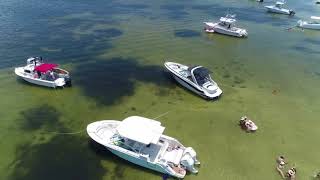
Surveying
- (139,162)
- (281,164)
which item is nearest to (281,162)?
(281,164)

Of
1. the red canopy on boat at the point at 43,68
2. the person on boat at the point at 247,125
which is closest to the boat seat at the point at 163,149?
the person on boat at the point at 247,125

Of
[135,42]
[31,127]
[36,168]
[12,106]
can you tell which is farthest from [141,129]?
[135,42]

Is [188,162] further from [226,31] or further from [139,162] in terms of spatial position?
[226,31]

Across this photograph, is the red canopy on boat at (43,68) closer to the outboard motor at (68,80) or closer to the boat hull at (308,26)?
the outboard motor at (68,80)

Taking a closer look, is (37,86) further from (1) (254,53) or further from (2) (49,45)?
(1) (254,53)

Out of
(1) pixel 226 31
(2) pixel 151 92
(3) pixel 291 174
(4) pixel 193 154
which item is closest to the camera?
(3) pixel 291 174
